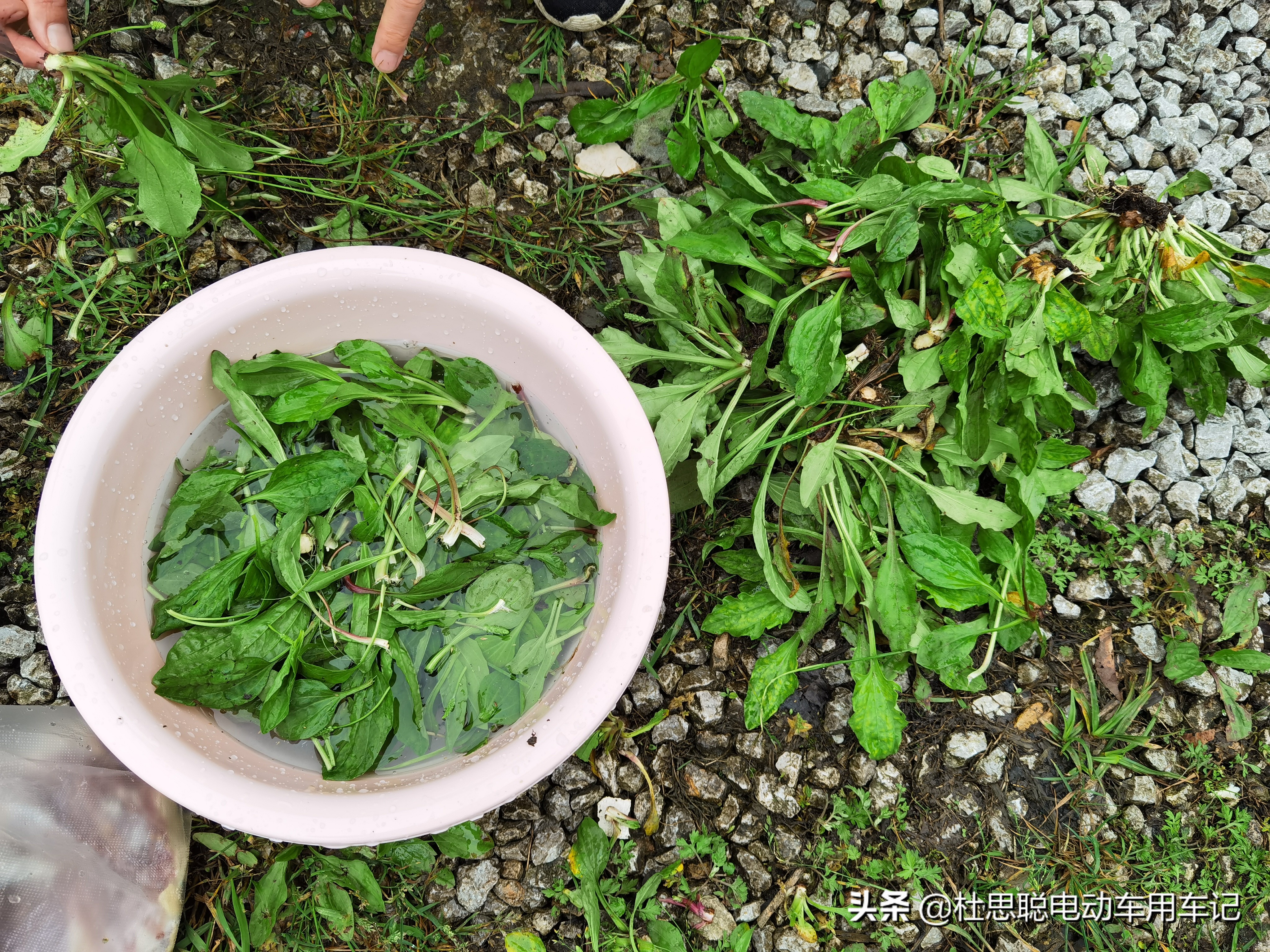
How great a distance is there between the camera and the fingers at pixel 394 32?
119cm

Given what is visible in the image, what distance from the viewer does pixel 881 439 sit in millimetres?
1354

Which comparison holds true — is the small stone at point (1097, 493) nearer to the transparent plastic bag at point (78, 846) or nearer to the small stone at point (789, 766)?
the small stone at point (789, 766)

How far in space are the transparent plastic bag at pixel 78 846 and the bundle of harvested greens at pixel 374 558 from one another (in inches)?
17.0

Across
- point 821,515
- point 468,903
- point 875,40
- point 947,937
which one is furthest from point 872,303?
point 468,903

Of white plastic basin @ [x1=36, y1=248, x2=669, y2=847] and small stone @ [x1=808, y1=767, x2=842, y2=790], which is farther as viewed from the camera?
small stone @ [x1=808, y1=767, x2=842, y2=790]

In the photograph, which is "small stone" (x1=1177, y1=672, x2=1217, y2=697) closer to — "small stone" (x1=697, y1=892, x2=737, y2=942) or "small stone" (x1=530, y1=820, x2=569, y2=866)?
"small stone" (x1=697, y1=892, x2=737, y2=942)

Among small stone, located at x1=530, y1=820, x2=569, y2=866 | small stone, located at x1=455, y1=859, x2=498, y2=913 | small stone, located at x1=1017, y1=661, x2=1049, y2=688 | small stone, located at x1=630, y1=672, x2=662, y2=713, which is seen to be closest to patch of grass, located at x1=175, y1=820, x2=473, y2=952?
small stone, located at x1=455, y1=859, x2=498, y2=913

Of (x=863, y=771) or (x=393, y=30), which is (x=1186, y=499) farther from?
(x=393, y=30)

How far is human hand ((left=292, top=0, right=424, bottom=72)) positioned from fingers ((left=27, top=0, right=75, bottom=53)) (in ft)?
0.05

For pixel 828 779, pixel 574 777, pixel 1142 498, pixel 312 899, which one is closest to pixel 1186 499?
pixel 1142 498

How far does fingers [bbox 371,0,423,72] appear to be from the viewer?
119cm

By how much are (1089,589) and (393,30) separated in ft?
4.88

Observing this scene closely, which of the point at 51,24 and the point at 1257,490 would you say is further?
the point at 1257,490

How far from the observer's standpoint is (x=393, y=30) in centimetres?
125
